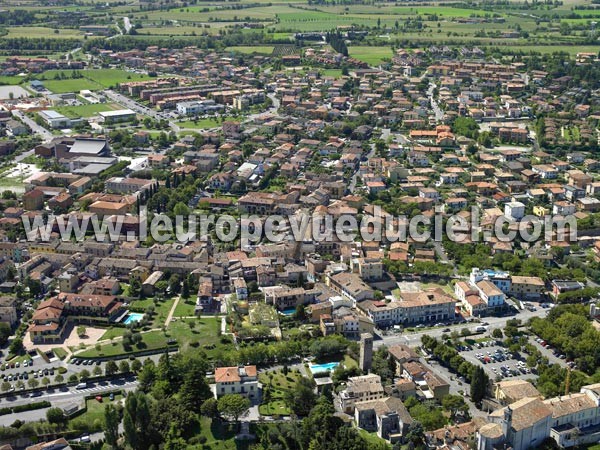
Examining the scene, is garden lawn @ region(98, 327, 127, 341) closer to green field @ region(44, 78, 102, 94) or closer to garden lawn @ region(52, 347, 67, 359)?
garden lawn @ region(52, 347, 67, 359)

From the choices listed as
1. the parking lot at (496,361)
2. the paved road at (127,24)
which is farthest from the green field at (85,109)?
the parking lot at (496,361)

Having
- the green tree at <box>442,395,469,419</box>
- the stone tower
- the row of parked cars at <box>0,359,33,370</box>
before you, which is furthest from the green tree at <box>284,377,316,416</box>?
the row of parked cars at <box>0,359,33,370</box>

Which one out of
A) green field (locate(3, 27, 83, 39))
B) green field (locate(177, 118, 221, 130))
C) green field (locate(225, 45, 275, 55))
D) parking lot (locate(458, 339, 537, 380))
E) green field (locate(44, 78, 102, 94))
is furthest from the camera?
green field (locate(3, 27, 83, 39))

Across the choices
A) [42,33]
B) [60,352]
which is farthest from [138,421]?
[42,33]

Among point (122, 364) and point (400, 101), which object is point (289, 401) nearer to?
point (122, 364)

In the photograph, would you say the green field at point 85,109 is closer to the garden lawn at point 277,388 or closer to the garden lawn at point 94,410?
the garden lawn at point 94,410
